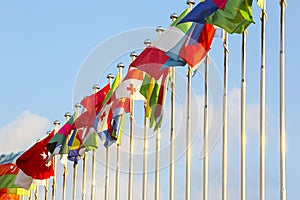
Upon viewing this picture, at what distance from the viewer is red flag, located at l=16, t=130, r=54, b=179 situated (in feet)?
151

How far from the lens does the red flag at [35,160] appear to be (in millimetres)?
46156

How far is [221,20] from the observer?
29.1 meters

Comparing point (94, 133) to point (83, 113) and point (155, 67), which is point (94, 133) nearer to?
point (83, 113)

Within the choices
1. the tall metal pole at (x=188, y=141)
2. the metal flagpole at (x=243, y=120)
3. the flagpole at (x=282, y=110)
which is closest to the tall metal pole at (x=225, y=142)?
the metal flagpole at (x=243, y=120)

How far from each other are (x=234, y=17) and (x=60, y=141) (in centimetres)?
1674

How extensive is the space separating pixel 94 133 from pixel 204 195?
9.28 m

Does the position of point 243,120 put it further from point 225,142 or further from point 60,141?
Result: point 60,141

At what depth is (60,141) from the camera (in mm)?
43500

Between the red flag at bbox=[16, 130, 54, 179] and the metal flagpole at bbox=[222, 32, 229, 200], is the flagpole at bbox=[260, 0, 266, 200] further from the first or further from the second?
the red flag at bbox=[16, 130, 54, 179]

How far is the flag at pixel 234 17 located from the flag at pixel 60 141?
15511mm

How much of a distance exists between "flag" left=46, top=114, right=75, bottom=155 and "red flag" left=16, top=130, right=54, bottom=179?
99.1 inches

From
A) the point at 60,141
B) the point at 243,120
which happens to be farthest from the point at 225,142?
the point at 60,141

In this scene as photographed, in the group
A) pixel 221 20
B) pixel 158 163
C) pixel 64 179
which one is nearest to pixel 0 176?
pixel 64 179

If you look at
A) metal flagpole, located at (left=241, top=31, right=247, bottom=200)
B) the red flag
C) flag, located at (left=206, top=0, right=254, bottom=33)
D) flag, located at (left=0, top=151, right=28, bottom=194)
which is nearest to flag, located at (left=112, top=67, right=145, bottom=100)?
metal flagpole, located at (left=241, top=31, right=247, bottom=200)
